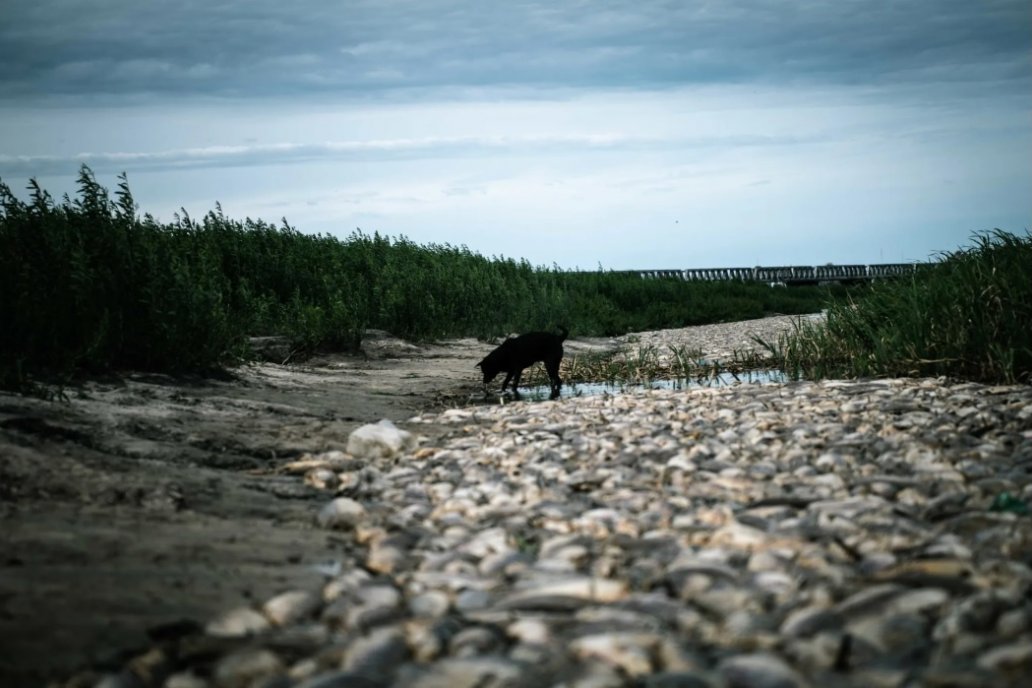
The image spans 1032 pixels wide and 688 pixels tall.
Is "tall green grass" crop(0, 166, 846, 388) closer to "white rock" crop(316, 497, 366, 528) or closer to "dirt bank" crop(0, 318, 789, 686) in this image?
"dirt bank" crop(0, 318, 789, 686)

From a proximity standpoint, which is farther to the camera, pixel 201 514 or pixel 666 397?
pixel 666 397

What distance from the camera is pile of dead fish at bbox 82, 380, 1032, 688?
284 cm

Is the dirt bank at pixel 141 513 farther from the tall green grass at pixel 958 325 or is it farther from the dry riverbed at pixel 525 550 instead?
the tall green grass at pixel 958 325

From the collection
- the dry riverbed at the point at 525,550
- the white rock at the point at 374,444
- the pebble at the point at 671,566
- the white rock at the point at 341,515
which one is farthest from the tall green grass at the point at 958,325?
the white rock at the point at 341,515

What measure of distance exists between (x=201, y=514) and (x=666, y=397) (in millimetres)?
5642

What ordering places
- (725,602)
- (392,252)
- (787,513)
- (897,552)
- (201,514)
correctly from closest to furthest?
(725,602), (897,552), (787,513), (201,514), (392,252)

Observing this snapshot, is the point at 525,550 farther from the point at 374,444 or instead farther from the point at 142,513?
the point at 374,444

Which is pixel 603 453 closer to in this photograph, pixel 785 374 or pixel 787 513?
pixel 787 513

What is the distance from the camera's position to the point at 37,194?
926 centimetres

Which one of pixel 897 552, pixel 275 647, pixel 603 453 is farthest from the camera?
pixel 603 453

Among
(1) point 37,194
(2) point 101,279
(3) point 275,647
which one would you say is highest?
(1) point 37,194

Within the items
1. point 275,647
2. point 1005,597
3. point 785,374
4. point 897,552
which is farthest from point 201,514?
point 785,374

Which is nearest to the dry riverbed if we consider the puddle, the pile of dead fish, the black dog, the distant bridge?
the pile of dead fish

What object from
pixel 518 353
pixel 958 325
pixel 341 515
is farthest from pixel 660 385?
pixel 341 515
